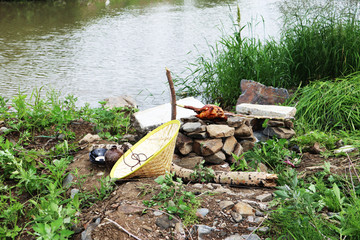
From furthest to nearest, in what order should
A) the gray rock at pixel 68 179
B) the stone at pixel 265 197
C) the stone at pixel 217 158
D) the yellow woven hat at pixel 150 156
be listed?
1. the stone at pixel 217 158
2. the gray rock at pixel 68 179
3. the yellow woven hat at pixel 150 156
4. the stone at pixel 265 197

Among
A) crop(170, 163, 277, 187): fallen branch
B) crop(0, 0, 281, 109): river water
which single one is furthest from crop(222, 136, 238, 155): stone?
crop(0, 0, 281, 109): river water

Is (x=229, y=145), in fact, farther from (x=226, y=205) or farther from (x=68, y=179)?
(x=68, y=179)

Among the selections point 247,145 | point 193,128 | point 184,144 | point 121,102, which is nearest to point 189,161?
point 184,144

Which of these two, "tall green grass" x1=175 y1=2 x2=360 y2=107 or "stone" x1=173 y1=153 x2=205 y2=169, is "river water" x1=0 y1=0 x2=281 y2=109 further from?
"stone" x1=173 y1=153 x2=205 y2=169

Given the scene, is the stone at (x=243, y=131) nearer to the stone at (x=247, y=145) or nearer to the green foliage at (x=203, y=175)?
the stone at (x=247, y=145)

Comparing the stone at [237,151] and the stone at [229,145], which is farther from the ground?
the stone at [229,145]

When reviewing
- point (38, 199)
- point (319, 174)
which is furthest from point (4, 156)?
point (319, 174)

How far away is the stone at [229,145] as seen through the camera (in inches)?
122

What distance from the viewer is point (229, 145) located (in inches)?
124

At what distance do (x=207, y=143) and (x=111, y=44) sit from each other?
531 cm

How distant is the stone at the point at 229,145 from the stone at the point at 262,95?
1198 millimetres

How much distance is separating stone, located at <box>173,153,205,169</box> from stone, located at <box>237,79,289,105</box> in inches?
57.0

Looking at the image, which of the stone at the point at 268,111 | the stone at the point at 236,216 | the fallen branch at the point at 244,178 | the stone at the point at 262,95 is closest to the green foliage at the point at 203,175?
the fallen branch at the point at 244,178

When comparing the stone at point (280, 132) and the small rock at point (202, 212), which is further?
the stone at point (280, 132)
